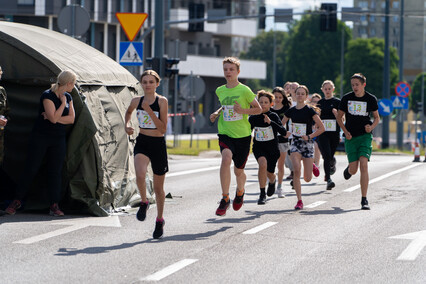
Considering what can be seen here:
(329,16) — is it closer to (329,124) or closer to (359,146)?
(329,124)

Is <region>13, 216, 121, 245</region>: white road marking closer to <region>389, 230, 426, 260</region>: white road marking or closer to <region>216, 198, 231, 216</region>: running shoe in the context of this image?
<region>216, 198, 231, 216</region>: running shoe

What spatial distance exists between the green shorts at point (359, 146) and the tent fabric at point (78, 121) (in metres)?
3.10

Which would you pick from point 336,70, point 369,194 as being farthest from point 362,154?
point 336,70

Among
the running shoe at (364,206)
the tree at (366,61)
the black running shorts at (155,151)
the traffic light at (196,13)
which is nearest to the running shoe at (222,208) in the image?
the black running shorts at (155,151)

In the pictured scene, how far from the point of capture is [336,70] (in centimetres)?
9456

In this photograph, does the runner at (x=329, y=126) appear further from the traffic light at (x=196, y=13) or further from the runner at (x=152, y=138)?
the traffic light at (x=196, y=13)

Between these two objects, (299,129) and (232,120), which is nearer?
(232,120)

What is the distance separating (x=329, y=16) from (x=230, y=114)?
26.0m

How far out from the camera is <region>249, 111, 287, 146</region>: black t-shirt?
12.6 m

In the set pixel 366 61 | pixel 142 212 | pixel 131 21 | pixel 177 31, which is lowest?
pixel 142 212

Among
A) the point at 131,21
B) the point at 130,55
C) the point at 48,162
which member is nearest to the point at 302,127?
the point at 48,162

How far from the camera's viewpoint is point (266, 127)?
12.7 metres

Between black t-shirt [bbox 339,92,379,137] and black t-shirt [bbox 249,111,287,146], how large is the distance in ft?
3.22

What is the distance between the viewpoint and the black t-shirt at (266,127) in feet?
41.4
